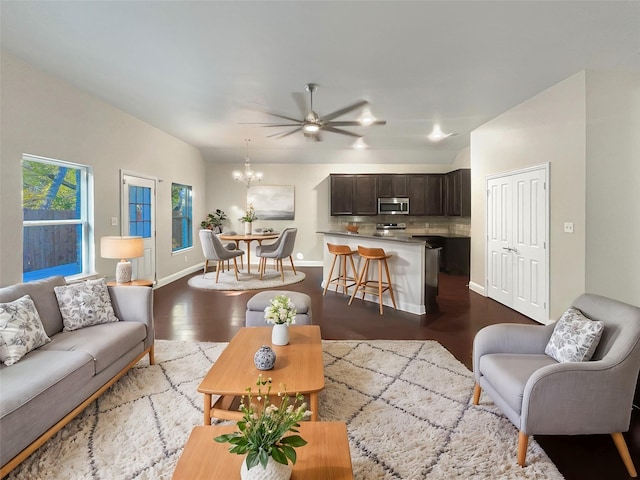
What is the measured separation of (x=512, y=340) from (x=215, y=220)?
24.5 ft

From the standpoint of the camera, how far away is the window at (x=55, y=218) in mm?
3500

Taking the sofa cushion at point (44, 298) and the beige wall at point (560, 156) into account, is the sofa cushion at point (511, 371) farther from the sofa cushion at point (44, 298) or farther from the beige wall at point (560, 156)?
the sofa cushion at point (44, 298)

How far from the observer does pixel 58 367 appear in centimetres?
188

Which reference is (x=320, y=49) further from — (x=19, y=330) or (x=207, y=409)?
(x=19, y=330)

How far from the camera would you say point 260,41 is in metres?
2.90

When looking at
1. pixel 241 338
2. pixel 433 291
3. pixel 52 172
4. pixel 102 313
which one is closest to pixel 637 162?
pixel 433 291

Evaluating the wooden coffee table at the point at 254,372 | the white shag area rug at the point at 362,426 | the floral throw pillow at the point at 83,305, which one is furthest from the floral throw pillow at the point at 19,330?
the wooden coffee table at the point at 254,372

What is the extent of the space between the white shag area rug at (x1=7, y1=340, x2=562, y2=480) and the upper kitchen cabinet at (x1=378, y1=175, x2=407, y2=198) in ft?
18.7

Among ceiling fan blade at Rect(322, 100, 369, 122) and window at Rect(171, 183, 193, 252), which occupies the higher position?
ceiling fan blade at Rect(322, 100, 369, 122)

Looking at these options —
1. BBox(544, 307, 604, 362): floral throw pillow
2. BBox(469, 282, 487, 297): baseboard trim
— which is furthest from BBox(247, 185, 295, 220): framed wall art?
BBox(544, 307, 604, 362): floral throw pillow

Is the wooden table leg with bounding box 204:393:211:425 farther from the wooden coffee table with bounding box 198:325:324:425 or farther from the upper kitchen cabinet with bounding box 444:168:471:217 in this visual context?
the upper kitchen cabinet with bounding box 444:168:471:217

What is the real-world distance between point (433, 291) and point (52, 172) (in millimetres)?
5073

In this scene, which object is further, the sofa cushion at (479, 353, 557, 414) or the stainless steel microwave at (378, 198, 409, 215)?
the stainless steel microwave at (378, 198, 409, 215)

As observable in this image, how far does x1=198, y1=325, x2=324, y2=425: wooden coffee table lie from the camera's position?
1.83m
